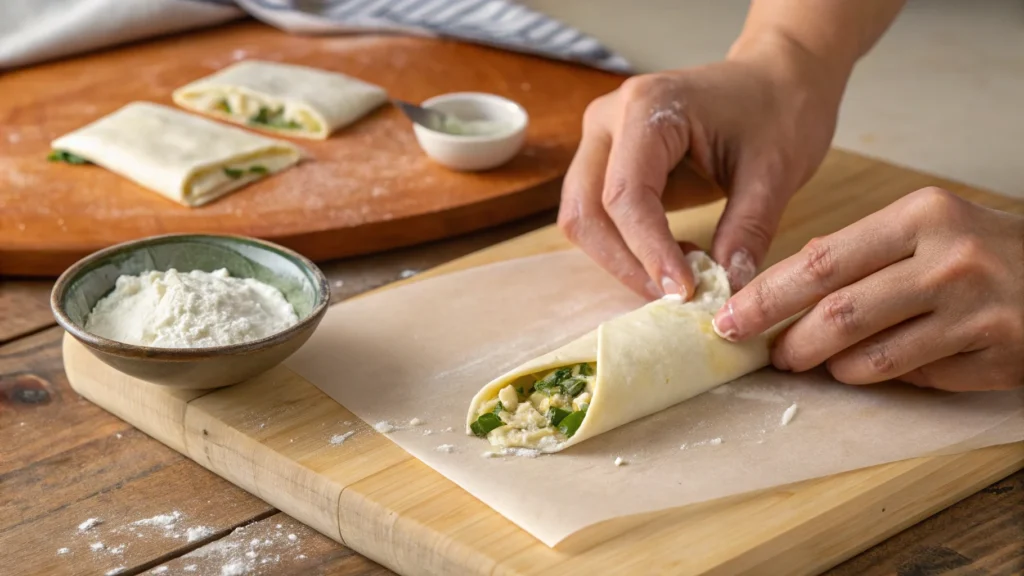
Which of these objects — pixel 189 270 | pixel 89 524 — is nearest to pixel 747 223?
pixel 189 270

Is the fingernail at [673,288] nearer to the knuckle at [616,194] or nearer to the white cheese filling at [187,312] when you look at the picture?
the knuckle at [616,194]

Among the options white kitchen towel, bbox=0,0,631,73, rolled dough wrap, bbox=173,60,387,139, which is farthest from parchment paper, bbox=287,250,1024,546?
white kitchen towel, bbox=0,0,631,73

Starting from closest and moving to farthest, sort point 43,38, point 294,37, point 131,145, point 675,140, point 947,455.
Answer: point 947,455 < point 675,140 < point 131,145 < point 43,38 < point 294,37

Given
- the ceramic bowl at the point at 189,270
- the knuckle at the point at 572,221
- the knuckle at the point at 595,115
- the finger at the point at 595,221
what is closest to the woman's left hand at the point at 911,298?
the finger at the point at 595,221

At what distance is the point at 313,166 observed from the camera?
3018mm

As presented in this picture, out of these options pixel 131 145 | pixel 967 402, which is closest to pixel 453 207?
pixel 131 145

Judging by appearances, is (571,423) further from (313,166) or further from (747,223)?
(313,166)

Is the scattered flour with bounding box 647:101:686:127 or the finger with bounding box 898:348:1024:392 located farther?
the scattered flour with bounding box 647:101:686:127

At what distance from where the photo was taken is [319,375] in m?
2.11

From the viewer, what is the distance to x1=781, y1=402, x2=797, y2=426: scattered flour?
199cm

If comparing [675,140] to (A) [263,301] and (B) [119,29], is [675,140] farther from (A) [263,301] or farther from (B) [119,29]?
(B) [119,29]

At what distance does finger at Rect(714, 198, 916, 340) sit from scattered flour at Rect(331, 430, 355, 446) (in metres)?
0.71

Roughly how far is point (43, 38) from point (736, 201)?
243 cm

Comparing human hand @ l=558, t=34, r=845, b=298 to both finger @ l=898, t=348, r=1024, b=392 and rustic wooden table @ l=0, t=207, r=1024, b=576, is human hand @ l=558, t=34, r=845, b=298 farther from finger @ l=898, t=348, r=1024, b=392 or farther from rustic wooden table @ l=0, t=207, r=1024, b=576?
rustic wooden table @ l=0, t=207, r=1024, b=576
